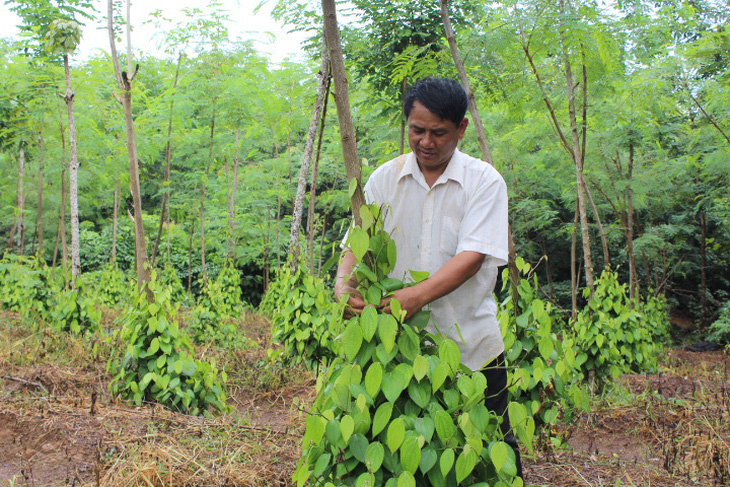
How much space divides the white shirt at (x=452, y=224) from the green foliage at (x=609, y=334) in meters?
2.91

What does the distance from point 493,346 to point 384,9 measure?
4206mm

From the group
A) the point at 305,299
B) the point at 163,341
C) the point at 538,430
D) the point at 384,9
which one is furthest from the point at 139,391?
the point at 384,9

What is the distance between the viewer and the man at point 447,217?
1771mm

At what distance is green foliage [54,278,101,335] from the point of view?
5.85 metres

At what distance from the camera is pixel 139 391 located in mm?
3715

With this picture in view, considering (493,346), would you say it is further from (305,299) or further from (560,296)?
(560,296)

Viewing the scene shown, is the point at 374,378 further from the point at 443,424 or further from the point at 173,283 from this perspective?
the point at 173,283

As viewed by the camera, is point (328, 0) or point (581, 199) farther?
point (581, 199)

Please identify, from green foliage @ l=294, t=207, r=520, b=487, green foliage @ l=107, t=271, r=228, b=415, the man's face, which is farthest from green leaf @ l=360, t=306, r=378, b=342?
green foliage @ l=107, t=271, r=228, b=415

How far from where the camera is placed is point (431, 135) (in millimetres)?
1832

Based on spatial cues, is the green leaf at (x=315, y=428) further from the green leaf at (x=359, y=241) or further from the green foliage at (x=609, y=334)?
the green foliage at (x=609, y=334)

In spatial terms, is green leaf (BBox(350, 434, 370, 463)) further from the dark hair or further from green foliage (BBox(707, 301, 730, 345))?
green foliage (BBox(707, 301, 730, 345))

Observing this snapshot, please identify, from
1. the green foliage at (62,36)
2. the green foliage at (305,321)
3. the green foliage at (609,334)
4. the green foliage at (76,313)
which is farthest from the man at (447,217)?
the green foliage at (62,36)

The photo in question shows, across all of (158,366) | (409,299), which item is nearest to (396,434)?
(409,299)
